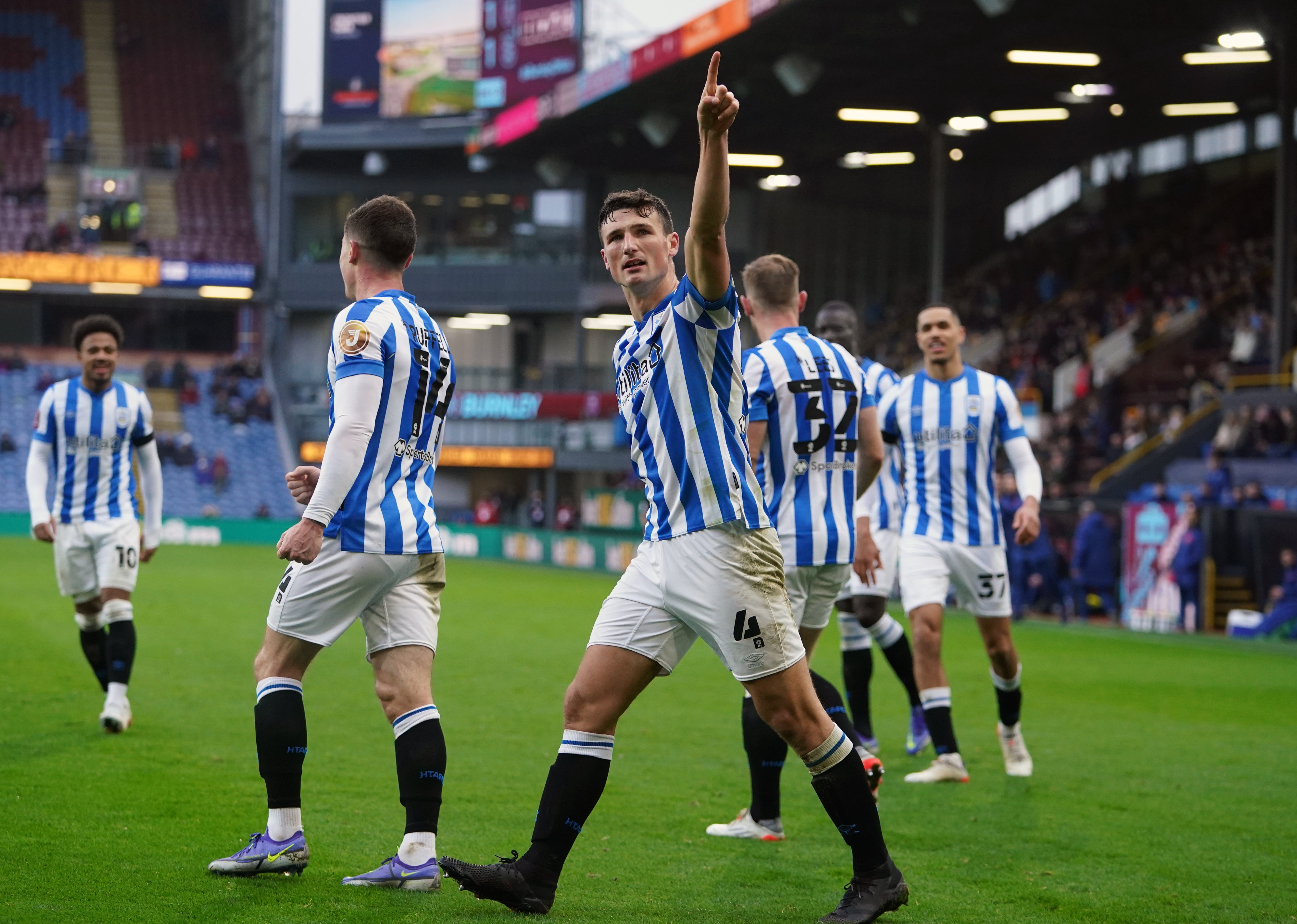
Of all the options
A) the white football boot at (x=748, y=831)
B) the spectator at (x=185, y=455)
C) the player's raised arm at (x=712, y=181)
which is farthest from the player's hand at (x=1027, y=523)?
the spectator at (x=185, y=455)

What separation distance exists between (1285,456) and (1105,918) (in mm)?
16782

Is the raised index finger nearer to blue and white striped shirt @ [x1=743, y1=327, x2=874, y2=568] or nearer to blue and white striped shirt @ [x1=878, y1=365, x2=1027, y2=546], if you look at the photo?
blue and white striped shirt @ [x1=743, y1=327, x2=874, y2=568]

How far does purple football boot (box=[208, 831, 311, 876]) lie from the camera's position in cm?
467

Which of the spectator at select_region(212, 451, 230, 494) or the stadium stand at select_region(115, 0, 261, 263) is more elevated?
the stadium stand at select_region(115, 0, 261, 263)

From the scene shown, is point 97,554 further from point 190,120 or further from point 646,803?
point 190,120

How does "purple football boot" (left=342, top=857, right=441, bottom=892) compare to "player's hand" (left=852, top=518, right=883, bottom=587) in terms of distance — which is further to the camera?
"player's hand" (left=852, top=518, right=883, bottom=587)

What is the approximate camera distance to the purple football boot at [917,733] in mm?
8008

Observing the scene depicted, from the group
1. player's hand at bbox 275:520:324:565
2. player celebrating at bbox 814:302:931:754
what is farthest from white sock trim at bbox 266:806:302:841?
player celebrating at bbox 814:302:931:754

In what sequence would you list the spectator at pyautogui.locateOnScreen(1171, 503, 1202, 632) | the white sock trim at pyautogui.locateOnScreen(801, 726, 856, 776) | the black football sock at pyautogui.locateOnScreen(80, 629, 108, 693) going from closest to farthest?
the white sock trim at pyautogui.locateOnScreen(801, 726, 856, 776)
the black football sock at pyautogui.locateOnScreen(80, 629, 108, 693)
the spectator at pyautogui.locateOnScreen(1171, 503, 1202, 632)

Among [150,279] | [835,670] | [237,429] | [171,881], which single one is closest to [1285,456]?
[835,670]

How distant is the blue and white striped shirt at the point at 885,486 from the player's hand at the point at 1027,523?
4.14ft

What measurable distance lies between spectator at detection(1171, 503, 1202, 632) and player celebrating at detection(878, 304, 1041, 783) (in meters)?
11.1

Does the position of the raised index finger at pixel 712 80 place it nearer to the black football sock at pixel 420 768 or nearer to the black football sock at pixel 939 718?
the black football sock at pixel 420 768

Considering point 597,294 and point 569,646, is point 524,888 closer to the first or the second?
point 569,646
